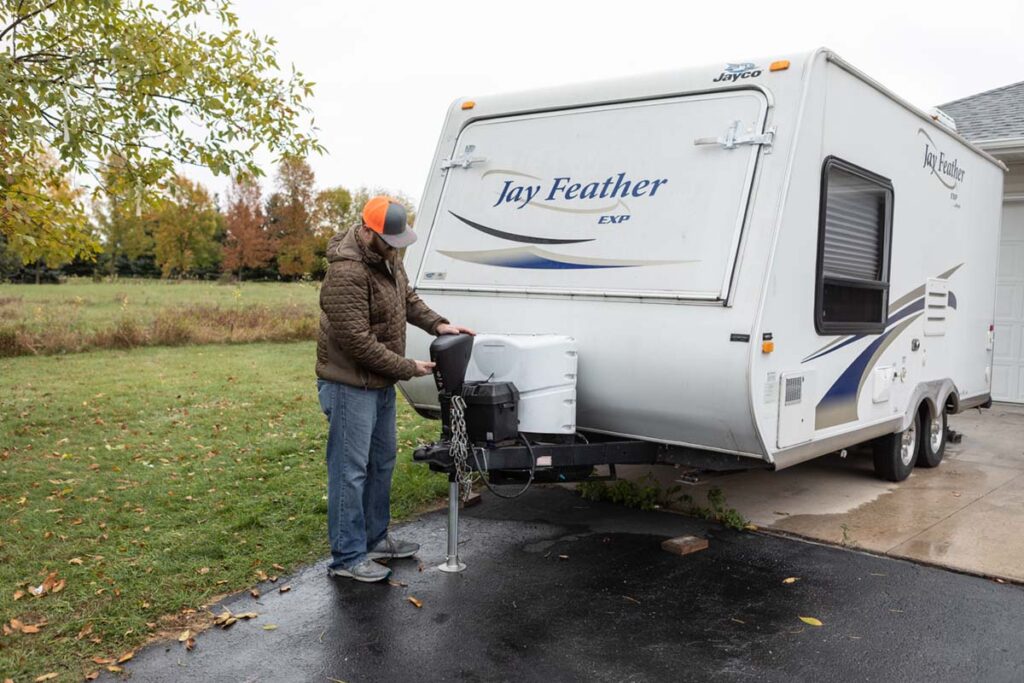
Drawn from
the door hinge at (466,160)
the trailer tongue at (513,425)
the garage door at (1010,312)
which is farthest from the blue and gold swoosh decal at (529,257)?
the garage door at (1010,312)

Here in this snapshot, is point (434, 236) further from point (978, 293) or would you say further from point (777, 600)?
point (978, 293)

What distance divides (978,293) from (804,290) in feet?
12.2

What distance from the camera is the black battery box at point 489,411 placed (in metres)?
4.68

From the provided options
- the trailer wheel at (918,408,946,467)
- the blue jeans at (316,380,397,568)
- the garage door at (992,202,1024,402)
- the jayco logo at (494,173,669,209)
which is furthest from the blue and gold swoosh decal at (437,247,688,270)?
the garage door at (992,202,1024,402)

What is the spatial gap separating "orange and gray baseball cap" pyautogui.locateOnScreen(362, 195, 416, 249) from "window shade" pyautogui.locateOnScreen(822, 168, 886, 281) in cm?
239

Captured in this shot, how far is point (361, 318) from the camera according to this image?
14.9ft

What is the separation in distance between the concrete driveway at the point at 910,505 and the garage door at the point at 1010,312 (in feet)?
7.60

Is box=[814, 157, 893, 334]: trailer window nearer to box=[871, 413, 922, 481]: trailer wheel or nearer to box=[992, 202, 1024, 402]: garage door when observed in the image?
box=[871, 413, 922, 481]: trailer wheel

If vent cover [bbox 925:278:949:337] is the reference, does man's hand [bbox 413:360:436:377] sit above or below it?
below

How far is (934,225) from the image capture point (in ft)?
22.1

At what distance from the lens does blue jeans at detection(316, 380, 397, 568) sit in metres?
4.69

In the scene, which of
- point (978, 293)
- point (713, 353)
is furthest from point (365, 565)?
point (978, 293)

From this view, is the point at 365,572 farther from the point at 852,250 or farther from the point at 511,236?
the point at 852,250

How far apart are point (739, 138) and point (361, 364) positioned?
7.61 feet
